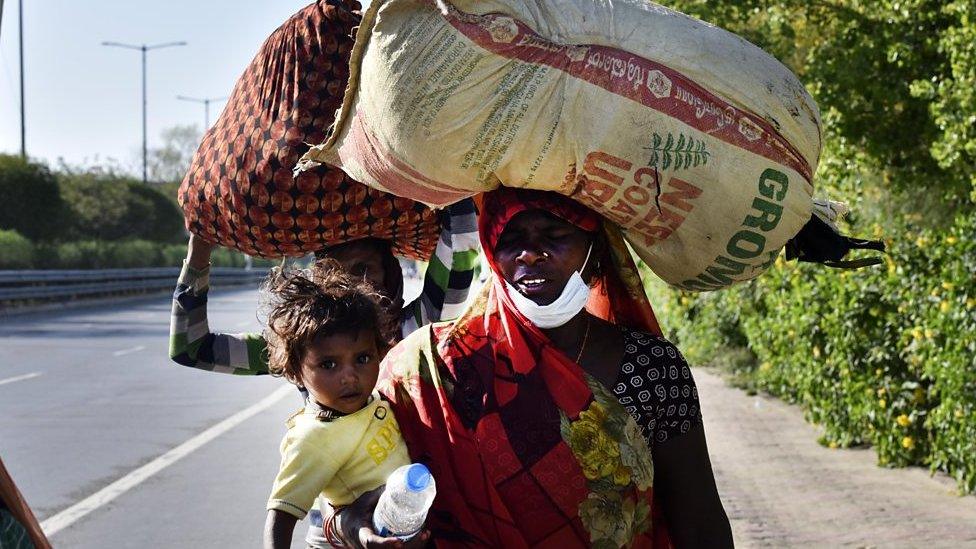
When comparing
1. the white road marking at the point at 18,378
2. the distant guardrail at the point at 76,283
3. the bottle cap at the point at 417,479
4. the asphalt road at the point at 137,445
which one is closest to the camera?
the bottle cap at the point at 417,479

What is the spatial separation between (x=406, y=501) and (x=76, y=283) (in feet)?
117

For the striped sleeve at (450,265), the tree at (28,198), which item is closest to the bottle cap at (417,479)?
the striped sleeve at (450,265)

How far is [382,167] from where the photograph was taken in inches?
116

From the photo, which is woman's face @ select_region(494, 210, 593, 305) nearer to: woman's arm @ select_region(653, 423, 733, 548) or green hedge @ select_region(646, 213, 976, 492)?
woman's arm @ select_region(653, 423, 733, 548)

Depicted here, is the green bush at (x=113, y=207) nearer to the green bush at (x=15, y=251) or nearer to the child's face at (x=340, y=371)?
the green bush at (x=15, y=251)

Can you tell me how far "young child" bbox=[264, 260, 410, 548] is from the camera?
286 centimetres

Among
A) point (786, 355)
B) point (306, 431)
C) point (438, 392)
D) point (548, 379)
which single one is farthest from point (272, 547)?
point (786, 355)

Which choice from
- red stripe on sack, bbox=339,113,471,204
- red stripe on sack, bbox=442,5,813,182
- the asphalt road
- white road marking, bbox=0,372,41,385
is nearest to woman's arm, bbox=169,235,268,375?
red stripe on sack, bbox=339,113,471,204

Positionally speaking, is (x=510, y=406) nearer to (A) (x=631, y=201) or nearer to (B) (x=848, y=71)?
(A) (x=631, y=201)

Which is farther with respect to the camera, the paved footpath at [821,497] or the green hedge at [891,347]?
the green hedge at [891,347]

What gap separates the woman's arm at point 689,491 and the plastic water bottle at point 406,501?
0.58m

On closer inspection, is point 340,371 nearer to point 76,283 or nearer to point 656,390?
point 656,390

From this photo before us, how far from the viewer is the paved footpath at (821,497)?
7.01m

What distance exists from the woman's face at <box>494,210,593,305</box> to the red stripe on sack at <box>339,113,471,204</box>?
15 centimetres
